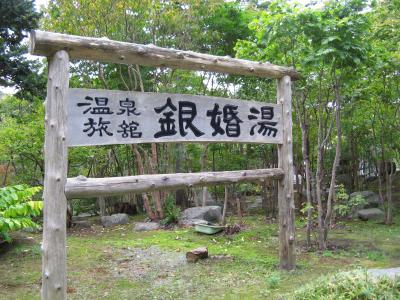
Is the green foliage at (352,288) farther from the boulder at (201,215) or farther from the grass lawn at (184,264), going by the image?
the boulder at (201,215)

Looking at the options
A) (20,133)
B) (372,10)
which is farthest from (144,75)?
(372,10)

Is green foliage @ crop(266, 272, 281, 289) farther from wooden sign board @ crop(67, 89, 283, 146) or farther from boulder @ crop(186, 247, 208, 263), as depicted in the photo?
wooden sign board @ crop(67, 89, 283, 146)

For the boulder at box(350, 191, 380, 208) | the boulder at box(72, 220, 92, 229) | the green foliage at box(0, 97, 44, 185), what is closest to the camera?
the green foliage at box(0, 97, 44, 185)

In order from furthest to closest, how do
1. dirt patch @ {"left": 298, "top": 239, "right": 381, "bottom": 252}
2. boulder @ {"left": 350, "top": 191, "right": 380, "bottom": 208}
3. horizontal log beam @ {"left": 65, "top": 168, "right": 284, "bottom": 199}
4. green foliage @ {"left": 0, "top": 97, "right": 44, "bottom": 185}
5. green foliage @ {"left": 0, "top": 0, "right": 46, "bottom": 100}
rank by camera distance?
boulder @ {"left": 350, "top": 191, "right": 380, "bottom": 208} < green foliage @ {"left": 0, "top": 97, "right": 44, "bottom": 185} < green foliage @ {"left": 0, "top": 0, "right": 46, "bottom": 100} < dirt patch @ {"left": 298, "top": 239, "right": 381, "bottom": 252} < horizontal log beam @ {"left": 65, "top": 168, "right": 284, "bottom": 199}

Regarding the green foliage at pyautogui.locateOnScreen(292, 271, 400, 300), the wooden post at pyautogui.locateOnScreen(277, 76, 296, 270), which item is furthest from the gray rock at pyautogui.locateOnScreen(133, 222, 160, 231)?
the green foliage at pyautogui.locateOnScreen(292, 271, 400, 300)

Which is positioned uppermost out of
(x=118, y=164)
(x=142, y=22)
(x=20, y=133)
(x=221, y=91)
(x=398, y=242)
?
(x=142, y=22)

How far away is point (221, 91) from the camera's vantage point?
45.0 ft

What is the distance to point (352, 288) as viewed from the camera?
3.58 metres

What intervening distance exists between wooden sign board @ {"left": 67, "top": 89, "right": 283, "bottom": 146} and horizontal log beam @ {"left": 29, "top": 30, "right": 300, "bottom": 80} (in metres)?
0.43

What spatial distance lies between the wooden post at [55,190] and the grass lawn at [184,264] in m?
1.09

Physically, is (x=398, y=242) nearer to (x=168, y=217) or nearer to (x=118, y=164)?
(x=168, y=217)

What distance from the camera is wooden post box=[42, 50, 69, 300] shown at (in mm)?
4250

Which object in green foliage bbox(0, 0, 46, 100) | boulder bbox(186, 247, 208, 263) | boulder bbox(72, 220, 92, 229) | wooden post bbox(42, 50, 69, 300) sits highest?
green foliage bbox(0, 0, 46, 100)

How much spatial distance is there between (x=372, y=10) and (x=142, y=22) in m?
6.29
